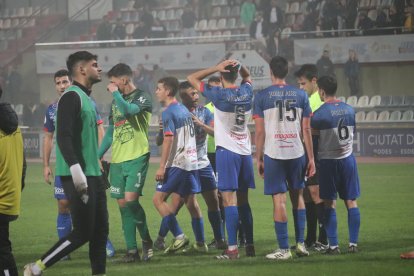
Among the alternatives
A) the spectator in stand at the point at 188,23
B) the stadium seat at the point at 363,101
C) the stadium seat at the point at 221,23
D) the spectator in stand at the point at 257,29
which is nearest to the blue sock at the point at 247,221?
the stadium seat at the point at 363,101

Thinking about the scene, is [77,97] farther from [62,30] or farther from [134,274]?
[62,30]

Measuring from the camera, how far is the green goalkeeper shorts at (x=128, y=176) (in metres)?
9.81

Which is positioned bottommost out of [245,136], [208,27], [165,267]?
[165,267]

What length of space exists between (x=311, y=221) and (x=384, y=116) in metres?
17.2

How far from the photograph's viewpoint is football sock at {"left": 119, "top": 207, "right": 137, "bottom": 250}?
9.70m

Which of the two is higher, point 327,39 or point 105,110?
point 327,39

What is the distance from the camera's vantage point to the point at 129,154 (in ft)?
32.6

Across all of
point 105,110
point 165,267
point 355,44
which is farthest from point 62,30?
point 165,267

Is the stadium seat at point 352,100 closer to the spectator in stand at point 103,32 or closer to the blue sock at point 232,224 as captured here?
the spectator in stand at point 103,32

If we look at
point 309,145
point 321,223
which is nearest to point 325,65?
point 321,223

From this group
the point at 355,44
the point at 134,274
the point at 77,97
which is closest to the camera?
the point at 77,97

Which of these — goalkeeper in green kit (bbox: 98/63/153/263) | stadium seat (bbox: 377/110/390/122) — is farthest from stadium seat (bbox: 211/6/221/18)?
goalkeeper in green kit (bbox: 98/63/153/263)

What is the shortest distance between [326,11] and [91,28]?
34.5ft

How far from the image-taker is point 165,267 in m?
9.29
